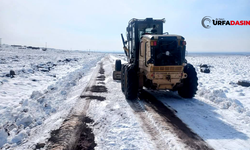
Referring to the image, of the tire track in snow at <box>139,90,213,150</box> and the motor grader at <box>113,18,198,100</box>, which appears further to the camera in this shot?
the motor grader at <box>113,18,198,100</box>

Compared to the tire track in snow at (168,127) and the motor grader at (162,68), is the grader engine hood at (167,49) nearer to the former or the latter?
the motor grader at (162,68)

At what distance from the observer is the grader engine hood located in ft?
22.7

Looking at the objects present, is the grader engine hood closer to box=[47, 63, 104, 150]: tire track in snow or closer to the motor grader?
the motor grader

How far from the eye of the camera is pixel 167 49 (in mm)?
7113

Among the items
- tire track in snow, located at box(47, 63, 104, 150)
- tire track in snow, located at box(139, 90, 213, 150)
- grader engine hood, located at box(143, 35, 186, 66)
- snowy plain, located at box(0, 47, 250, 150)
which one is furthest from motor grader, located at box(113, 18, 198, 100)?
tire track in snow, located at box(47, 63, 104, 150)

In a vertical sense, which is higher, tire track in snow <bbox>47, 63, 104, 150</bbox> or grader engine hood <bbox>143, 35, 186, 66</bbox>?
grader engine hood <bbox>143, 35, 186, 66</bbox>

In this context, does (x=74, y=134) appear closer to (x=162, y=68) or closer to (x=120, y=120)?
(x=120, y=120)

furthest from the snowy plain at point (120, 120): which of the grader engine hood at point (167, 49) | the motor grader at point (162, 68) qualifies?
the grader engine hood at point (167, 49)

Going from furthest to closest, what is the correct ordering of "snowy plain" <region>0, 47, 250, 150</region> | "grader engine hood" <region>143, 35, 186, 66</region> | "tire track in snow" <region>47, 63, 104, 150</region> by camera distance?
"grader engine hood" <region>143, 35, 186, 66</region> < "snowy plain" <region>0, 47, 250, 150</region> < "tire track in snow" <region>47, 63, 104, 150</region>

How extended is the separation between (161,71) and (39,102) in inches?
187

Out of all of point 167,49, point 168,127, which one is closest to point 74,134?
point 168,127

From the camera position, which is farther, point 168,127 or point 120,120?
point 120,120

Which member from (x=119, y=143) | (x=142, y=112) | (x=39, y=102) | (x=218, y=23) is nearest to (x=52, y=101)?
(x=39, y=102)

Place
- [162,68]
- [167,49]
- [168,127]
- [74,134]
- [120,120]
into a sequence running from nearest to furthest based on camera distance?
[74,134]
[168,127]
[120,120]
[162,68]
[167,49]
